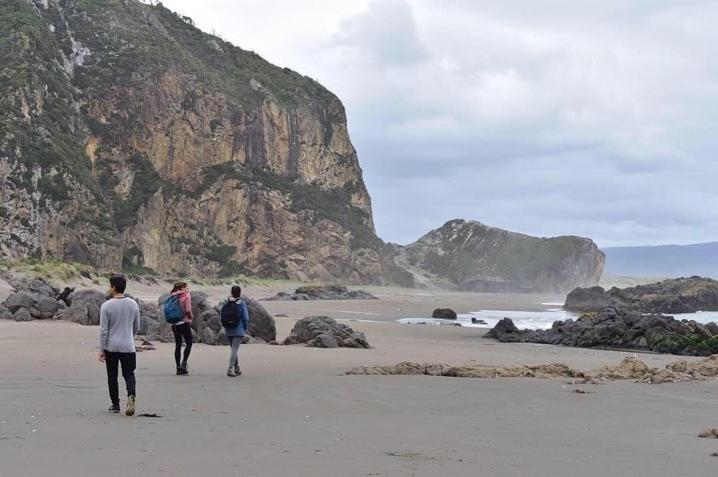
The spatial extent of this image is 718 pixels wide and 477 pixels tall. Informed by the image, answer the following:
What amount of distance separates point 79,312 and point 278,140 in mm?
60827

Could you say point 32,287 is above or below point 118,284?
below

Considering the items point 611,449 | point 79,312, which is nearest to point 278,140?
point 79,312

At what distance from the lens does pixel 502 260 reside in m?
131

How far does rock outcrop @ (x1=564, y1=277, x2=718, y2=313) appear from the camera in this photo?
156 feet

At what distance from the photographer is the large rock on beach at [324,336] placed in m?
18.3

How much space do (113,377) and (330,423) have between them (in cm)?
254

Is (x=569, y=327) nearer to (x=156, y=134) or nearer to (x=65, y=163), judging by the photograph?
(x=65, y=163)

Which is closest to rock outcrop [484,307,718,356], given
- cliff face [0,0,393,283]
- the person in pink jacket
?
the person in pink jacket

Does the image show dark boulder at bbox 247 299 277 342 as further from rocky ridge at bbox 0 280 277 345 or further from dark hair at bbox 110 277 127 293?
dark hair at bbox 110 277 127 293

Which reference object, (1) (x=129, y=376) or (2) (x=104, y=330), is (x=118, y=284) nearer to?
(2) (x=104, y=330)

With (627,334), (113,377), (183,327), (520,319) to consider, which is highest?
(520,319)

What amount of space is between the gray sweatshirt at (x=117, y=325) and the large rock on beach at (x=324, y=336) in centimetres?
950

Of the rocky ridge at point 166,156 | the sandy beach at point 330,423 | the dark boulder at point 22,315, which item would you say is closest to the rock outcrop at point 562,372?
the sandy beach at point 330,423

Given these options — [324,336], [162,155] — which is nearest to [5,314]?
[324,336]
